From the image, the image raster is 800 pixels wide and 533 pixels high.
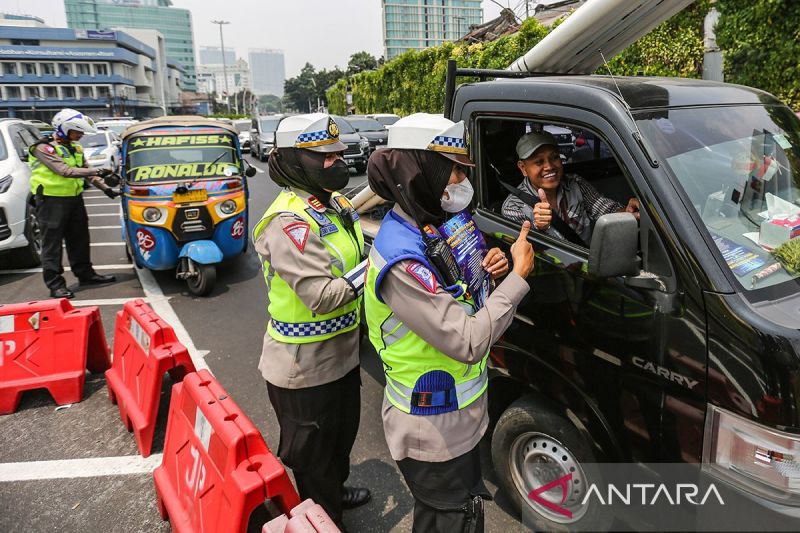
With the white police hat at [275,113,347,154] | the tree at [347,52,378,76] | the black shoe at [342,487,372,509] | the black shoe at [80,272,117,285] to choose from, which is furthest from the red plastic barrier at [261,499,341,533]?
the tree at [347,52,378,76]

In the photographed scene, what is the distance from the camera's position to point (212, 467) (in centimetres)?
222

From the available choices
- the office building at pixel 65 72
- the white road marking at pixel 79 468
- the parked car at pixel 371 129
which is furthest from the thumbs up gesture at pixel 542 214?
the office building at pixel 65 72

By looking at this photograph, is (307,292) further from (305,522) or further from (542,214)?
(542,214)

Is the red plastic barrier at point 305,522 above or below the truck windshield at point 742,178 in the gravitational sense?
below

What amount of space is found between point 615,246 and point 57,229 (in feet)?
20.3

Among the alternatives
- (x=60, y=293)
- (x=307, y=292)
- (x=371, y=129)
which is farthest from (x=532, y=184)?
(x=371, y=129)

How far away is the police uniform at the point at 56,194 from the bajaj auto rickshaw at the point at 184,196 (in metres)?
0.49

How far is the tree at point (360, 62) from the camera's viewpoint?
76525 mm

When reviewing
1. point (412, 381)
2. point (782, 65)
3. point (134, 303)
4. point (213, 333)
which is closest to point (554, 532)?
point (412, 381)

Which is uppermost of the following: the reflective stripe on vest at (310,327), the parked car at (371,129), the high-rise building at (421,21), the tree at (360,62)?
the high-rise building at (421,21)

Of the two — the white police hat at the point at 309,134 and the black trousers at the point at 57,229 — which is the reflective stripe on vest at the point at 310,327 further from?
the black trousers at the point at 57,229

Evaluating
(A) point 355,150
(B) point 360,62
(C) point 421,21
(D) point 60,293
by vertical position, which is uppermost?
(C) point 421,21

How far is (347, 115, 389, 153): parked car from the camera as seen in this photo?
683 inches

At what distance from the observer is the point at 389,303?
1678mm
